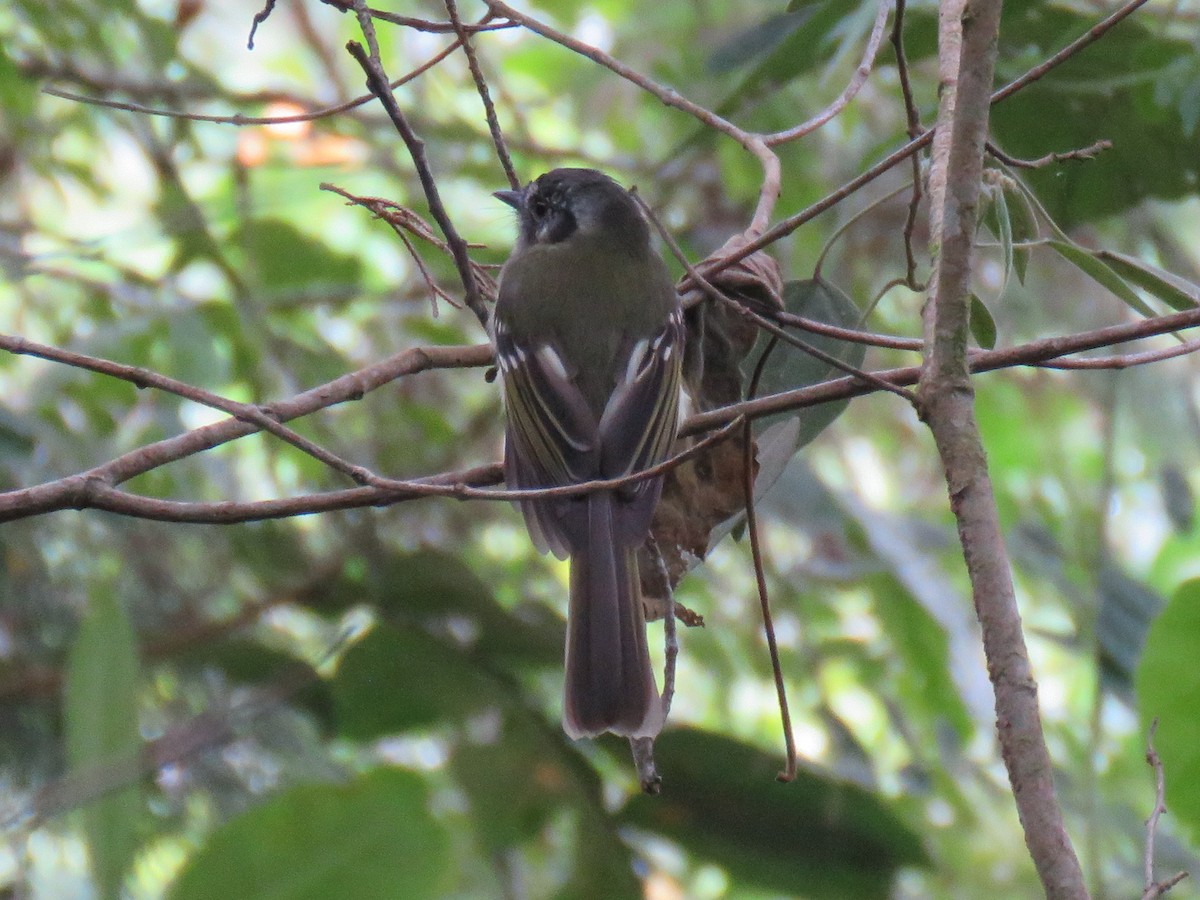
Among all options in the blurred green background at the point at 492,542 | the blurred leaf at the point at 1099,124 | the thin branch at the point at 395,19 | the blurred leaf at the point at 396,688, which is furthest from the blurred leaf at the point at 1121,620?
the thin branch at the point at 395,19

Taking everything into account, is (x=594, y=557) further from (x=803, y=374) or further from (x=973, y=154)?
(x=973, y=154)

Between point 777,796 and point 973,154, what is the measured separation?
2.25 meters

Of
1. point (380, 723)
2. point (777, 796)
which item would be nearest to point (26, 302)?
point (380, 723)

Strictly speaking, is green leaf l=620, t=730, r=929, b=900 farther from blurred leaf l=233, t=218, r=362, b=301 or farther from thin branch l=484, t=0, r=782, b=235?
blurred leaf l=233, t=218, r=362, b=301

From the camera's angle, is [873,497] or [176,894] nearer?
[176,894]

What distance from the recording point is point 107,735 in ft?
8.52

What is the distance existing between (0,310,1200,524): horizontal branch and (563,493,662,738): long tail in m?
0.43

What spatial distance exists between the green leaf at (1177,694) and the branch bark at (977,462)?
3.11 ft

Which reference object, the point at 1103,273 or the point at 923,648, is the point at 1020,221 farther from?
the point at 923,648

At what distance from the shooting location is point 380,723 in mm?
3646

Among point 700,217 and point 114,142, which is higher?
point 114,142

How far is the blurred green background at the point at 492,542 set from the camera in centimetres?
279

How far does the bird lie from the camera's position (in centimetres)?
228

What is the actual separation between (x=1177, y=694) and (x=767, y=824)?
135 centimetres
